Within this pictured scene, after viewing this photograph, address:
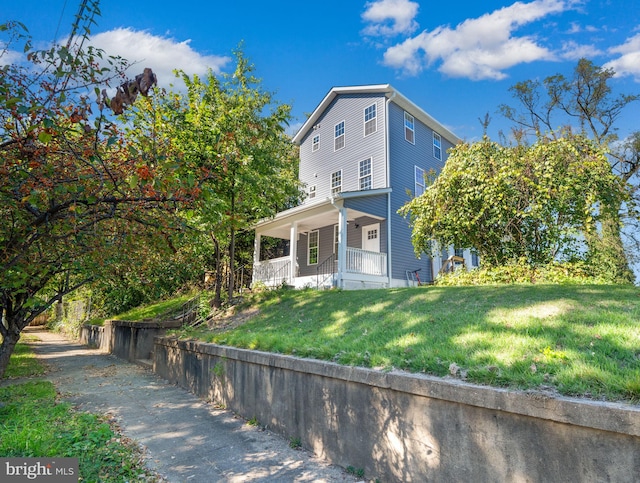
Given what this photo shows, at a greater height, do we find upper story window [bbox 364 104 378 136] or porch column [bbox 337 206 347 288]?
upper story window [bbox 364 104 378 136]

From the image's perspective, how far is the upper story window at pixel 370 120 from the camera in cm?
1705

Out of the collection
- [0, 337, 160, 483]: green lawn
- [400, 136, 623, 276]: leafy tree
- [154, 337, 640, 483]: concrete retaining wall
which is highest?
[400, 136, 623, 276]: leafy tree

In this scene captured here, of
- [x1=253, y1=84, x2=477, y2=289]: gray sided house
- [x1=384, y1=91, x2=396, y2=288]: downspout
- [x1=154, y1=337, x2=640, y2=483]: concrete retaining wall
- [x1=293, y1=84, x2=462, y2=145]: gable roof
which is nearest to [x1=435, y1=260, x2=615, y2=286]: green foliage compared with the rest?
[x1=253, y1=84, x2=477, y2=289]: gray sided house

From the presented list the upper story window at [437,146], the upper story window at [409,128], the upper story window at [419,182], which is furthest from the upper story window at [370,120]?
the upper story window at [437,146]

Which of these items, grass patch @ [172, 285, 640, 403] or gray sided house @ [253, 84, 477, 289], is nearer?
grass patch @ [172, 285, 640, 403]

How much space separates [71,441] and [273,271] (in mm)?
11595

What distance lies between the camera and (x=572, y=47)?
15.9 meters

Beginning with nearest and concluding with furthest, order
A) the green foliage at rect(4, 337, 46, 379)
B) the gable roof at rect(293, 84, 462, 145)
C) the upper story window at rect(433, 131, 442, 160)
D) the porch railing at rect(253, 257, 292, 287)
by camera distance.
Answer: the green foliage at rect(4, 337, 46, 379), the porch railing at rect(253, 257, 292, 287), the gable roof at rect(293, 84, 462, 145), the upper story window at rect(433, 131, 442, 160)

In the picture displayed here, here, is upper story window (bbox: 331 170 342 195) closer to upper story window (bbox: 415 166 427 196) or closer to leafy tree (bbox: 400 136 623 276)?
upper story window (bbox: 415 166 427 196)

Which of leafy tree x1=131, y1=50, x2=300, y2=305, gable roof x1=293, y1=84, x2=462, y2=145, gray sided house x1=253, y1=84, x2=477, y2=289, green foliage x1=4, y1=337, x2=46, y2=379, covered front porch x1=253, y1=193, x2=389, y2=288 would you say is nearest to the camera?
green foliage x1=4, y1=337, x2=46, y2=379

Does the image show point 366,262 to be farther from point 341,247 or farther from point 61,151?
point 61,151

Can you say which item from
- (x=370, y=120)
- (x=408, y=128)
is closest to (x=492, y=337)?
(x=370, y=120)

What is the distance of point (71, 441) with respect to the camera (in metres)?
4.23

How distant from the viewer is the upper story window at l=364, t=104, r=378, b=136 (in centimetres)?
1705
